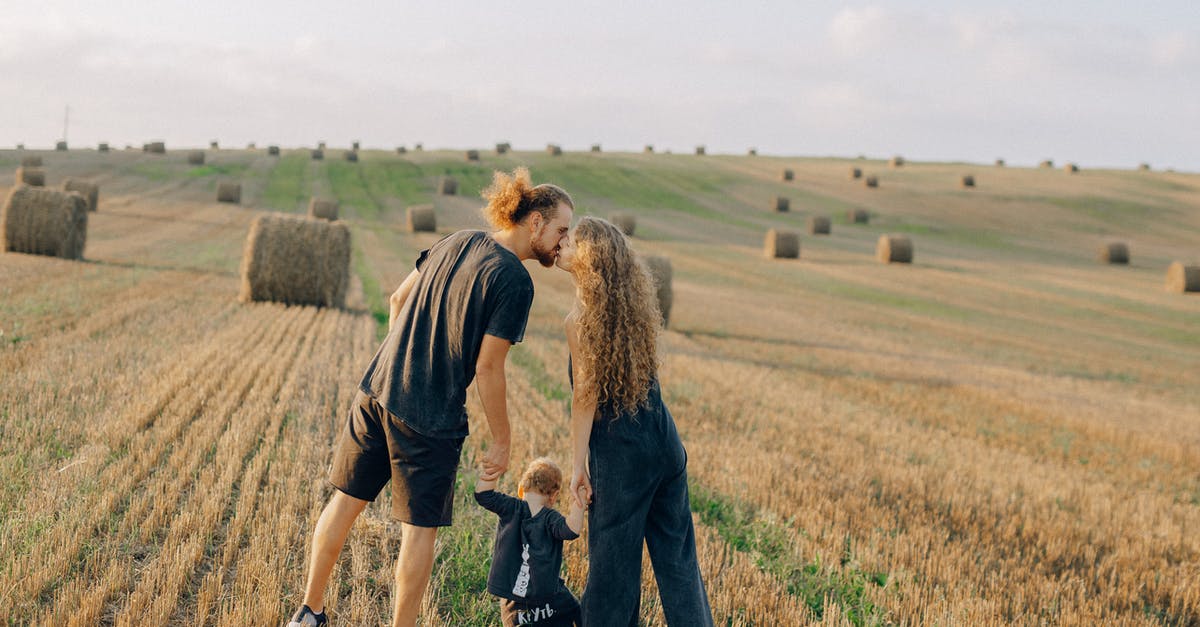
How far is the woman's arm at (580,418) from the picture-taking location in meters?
3.59

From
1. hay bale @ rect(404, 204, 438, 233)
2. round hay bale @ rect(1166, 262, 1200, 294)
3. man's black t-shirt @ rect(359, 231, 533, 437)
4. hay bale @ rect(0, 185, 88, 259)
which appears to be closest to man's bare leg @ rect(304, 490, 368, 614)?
man's black t-shirt @ rect(359, 231, 533, 437)

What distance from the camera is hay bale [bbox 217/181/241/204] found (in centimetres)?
3947

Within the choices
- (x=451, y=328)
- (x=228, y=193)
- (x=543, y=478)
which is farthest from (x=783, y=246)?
(x=451, y=328)

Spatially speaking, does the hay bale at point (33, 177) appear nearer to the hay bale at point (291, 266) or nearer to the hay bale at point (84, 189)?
the hay bale at point (84, 189)

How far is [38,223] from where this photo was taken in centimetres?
1831

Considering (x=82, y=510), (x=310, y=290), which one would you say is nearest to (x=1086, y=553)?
(x=82, y=510)

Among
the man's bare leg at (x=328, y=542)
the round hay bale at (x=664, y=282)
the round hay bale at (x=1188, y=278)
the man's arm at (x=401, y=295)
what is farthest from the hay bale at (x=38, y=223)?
the round hay bale at (x=1188, y=278)

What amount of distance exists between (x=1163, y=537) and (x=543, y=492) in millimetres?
5015

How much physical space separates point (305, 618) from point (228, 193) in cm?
3939

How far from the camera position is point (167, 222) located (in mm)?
31547

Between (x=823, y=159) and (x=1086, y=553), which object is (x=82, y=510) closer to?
(x=1086, y=553)

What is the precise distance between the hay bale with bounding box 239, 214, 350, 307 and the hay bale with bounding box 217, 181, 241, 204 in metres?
27.2

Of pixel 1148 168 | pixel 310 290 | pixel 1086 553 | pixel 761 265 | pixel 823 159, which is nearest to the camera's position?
pixel 1086 553

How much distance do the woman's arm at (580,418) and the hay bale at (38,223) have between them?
18444mm
